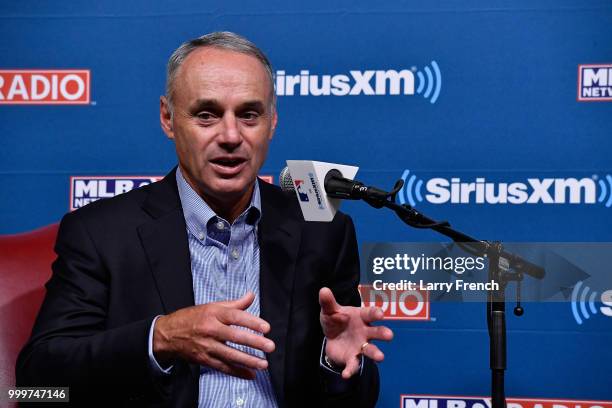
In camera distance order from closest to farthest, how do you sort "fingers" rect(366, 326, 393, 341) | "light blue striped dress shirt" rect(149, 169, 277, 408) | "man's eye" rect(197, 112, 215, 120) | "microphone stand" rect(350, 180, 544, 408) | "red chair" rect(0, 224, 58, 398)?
"fingers" rect(366, 326, 393, 341) → "microphone stand" rect(350, 180, 544, 408) → "light blue striped dress shirt" rect(149, 169, 277, 408) → "man's eye" rect(197, 112, 215, 120) → "red chair" rect(0, 224, 58, 398)

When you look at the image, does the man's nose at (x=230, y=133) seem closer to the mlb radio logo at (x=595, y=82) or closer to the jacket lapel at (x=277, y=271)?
the jacket lapel at (x=277, y=271)

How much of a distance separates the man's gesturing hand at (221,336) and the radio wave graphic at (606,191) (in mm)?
1383

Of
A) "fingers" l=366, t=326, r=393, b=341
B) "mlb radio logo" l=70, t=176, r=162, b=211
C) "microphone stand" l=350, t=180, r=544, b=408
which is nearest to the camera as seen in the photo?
"fingers" l=366, t=326, r=393, b=341

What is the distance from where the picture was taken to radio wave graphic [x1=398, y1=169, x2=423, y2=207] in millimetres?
2309

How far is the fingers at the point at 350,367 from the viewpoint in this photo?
1380 mm

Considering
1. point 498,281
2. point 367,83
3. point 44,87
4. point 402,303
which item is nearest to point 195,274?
point 498,281

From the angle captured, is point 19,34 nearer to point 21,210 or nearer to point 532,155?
point 21,210

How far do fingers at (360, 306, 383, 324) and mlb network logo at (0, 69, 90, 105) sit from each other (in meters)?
1.42

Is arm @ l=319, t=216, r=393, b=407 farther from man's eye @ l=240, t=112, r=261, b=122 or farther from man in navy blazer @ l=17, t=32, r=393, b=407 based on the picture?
man's eye @ l=240, t=112, r=261, b=122

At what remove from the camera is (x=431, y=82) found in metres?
2.33

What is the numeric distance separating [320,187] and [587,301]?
1230 mm

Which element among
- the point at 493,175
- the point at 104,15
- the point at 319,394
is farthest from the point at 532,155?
the point at 104,15

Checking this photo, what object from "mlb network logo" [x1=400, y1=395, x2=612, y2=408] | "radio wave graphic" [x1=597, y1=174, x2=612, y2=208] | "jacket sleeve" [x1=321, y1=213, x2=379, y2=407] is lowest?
"mlb network logo" [x1=400, y1=395, x2=612, y2=408]

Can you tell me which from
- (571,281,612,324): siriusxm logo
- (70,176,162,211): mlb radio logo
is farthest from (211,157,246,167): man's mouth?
(571,281,612,324): siriusxm logo
